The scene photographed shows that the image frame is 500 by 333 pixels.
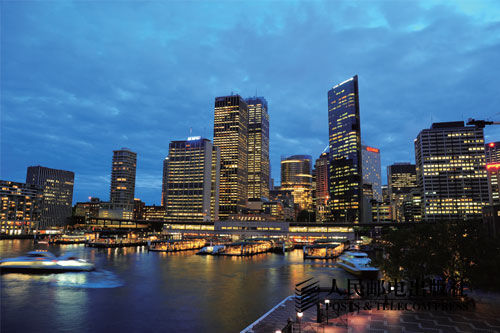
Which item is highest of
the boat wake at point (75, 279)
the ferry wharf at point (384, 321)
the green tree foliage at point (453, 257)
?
the green tree foliage at point (453, 257)

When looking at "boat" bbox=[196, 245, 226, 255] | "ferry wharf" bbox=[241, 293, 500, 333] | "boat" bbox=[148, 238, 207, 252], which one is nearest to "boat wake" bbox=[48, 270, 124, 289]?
"ferry wharf" bbox=[241, 293, 500, 333]

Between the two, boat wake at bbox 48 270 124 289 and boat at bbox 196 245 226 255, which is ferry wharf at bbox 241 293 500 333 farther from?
boat at bbox 196 245 226 255

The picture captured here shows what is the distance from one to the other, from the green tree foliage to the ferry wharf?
328cm

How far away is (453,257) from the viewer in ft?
102

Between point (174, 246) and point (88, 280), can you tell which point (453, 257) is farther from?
point (174, 246)

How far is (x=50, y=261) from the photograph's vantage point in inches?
2525

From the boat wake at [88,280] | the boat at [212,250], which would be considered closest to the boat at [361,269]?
the boat wake at [88,280]

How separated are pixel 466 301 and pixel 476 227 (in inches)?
324

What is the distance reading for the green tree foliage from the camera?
95.0ft

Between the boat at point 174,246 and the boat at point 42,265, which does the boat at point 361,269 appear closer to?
the boat at point 42,265

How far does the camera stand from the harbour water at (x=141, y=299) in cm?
3038

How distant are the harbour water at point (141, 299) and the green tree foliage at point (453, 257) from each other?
15.5 m

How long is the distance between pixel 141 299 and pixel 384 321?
29.2 metres

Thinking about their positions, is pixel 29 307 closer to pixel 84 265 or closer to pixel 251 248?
pixel 84 265
